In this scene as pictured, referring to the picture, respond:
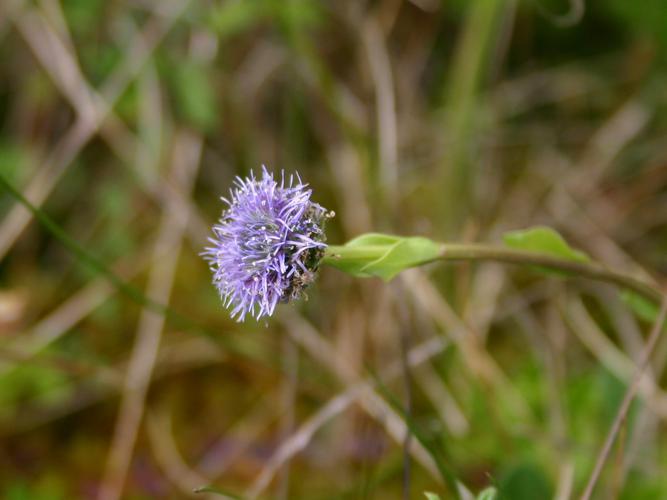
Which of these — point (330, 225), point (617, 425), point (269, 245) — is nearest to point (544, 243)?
point (617, 425)

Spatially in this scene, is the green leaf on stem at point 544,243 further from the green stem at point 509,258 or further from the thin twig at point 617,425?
the thin twig at point 617,425

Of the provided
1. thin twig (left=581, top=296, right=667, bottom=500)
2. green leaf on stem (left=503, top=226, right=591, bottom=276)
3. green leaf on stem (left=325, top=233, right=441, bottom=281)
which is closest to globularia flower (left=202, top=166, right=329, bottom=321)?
green leaf on stem (left=325, top=233, right=441, bottom=281)

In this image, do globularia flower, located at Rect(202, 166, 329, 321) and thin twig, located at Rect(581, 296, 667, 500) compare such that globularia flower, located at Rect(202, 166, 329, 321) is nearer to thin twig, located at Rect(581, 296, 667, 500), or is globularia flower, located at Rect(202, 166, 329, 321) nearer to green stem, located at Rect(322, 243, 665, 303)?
green stem, located at Rect(322, 243, 665, 303)

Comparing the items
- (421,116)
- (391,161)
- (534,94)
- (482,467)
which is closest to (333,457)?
(482,467)

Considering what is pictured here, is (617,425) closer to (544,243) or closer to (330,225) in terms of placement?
(544,243)

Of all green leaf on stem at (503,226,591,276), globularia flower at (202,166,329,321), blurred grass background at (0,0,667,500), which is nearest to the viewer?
globularia flower at (202,166,329,321)

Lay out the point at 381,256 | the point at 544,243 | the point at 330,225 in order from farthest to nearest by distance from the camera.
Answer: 1. the point at 330,225
2. the point at 544,243
3. the point at 381,256

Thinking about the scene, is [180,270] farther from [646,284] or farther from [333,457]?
[646,284]
